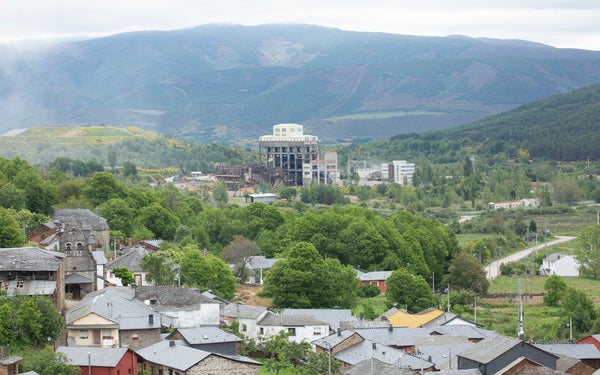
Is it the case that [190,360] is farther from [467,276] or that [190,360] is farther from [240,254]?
[467,276]

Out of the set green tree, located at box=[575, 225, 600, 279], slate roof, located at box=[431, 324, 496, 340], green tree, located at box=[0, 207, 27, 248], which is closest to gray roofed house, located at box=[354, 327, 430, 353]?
slate roof, located at box=[431, 324, 496, 340]

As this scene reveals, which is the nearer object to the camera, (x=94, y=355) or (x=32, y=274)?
(x=94, y=355)

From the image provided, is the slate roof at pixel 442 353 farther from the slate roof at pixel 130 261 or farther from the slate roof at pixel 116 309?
the slate roof at pixel 130 261

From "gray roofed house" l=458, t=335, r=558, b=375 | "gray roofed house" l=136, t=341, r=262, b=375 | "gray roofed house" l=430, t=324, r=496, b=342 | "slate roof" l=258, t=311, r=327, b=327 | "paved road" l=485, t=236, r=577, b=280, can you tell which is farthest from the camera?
"paved road" l=485, t=236, r=577, b=280

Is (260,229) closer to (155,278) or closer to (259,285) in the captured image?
(259,285)

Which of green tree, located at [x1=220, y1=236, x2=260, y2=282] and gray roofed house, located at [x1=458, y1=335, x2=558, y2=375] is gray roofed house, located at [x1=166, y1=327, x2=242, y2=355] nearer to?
gray roofed house, located at [x1=458, y1=335, x2=558, y2=375]

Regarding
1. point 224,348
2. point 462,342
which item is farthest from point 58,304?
point 462,342

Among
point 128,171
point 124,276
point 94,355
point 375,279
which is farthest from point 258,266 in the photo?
point 128,171

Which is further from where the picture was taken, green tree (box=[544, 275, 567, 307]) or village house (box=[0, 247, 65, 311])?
green tree (box=[544, 275, 567, 307])
